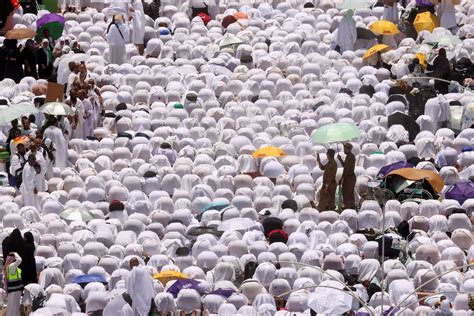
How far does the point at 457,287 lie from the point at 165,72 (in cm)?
1208

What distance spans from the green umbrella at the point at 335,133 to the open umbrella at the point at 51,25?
931 centimetres

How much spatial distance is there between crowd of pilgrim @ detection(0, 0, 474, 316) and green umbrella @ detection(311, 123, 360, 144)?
1.01 feet

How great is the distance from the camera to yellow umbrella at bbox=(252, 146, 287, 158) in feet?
143

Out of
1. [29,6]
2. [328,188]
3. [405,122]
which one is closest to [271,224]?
[328,188]

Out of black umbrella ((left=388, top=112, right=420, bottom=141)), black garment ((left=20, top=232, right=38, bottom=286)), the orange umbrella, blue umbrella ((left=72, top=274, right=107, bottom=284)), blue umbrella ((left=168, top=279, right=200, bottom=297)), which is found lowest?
blue umbrella ((left=168, top=279, right=200, bottom=297))

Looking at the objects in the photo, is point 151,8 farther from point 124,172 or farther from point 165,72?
point 124,172

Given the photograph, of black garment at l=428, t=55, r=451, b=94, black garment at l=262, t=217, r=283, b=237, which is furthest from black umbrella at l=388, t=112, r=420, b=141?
black garment at l=262, t=217, r=283, b=237

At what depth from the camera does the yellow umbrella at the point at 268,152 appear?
143 ft

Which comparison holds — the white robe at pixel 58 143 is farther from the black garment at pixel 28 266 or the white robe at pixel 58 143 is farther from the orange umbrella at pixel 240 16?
the orange umbrella at pixel 240 16

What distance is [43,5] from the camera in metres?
51.8

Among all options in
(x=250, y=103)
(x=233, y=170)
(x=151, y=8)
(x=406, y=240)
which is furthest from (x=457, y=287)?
(x=151, y=8)

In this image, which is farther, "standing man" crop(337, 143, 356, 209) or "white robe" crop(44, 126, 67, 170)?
"white robe" crop(44, 126, 67, 170)

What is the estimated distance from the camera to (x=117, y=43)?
4875 centimetres

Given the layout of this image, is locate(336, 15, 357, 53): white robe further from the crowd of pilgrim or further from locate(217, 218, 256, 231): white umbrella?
locate(217, 218, 256, 231): white umbrella
